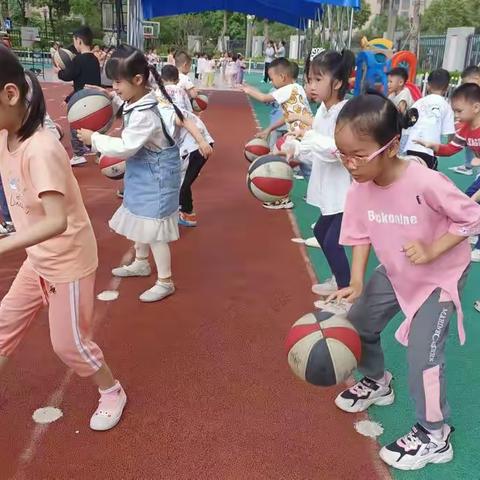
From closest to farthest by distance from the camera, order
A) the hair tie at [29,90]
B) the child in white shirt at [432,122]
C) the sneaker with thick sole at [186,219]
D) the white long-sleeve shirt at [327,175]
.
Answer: the hair tie at [29,90] < the white long-sleeve shirt at [327,175] < the sneaker with thick sole at [186,219] < the child in white shirt at [432,122]

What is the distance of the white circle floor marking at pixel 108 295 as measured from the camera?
4.38m

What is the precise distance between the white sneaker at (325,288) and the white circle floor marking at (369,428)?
167cm

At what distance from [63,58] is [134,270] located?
5.27 metres

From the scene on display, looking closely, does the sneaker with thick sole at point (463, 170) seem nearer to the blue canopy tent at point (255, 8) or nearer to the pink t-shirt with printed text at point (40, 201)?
the blue canopy tent at point (255, 8)

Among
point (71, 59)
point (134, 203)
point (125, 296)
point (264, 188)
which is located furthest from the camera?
point (71, 59)

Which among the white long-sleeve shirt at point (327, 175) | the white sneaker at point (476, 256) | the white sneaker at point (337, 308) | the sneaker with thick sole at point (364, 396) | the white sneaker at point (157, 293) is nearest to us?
the white sneaker at point (337, 308)

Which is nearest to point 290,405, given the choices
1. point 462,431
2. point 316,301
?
point 462,431

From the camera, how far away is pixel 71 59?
338 inches

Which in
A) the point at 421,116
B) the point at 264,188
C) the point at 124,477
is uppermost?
the point at 421,116

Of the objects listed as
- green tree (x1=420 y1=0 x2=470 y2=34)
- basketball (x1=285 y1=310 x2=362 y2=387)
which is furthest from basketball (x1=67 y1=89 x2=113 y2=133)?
green tree (x1=420 y1=0 x2=470 y2=34)

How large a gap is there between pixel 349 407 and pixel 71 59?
7.38 m

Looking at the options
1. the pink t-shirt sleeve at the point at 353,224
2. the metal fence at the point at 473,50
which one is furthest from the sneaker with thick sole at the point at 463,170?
the metal fence at the point at 473,50

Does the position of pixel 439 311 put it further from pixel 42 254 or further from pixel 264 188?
pixel 264 188

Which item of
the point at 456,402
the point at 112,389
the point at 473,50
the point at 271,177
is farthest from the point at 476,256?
the point at 473,50
